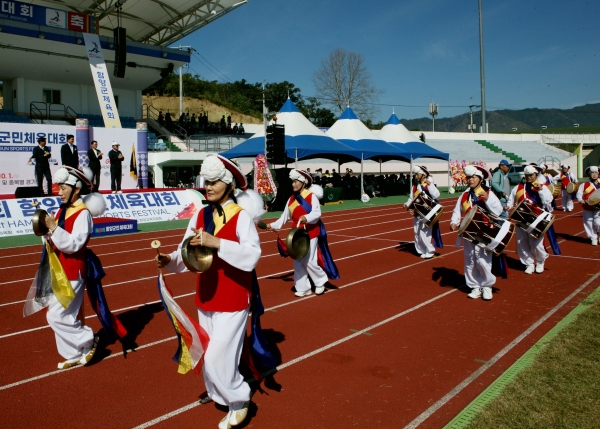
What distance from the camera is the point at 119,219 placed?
16.7m

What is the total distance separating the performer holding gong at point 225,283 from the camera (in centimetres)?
388

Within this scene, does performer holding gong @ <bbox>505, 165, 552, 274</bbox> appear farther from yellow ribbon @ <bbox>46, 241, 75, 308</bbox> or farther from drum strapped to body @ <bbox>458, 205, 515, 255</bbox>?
yellow ribbon @ <bbox>46, 241, 75, 308</bbox>

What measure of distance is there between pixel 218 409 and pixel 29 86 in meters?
33.9

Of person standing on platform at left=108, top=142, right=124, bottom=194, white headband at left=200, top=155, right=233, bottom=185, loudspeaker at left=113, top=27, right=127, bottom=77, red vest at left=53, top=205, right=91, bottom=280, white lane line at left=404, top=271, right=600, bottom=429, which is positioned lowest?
white lane line at left=404, top=271, right=600, bottom=429

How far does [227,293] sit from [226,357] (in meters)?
0.48

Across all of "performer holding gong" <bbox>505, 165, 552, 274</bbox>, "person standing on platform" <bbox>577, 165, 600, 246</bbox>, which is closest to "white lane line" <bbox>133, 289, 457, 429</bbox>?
"performer holding gong" <bbox>505, 165, 552, 274</bbox>

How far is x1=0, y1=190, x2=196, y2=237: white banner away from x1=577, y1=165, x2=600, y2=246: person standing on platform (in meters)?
13.5

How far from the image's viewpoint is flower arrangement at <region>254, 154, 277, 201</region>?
22328 millimetres

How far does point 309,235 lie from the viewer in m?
8.02

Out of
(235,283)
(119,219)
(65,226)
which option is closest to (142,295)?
(65,226)

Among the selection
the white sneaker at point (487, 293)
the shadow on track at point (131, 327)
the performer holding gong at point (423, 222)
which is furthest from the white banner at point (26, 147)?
the white sneaker at point (487, 293)

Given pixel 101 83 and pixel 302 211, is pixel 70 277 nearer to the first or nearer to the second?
pixel 302 211

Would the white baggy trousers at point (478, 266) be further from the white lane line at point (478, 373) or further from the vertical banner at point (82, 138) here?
the vertical banner at point (82, 138)

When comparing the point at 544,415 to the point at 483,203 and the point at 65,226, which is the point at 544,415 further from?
the point at 65,226
